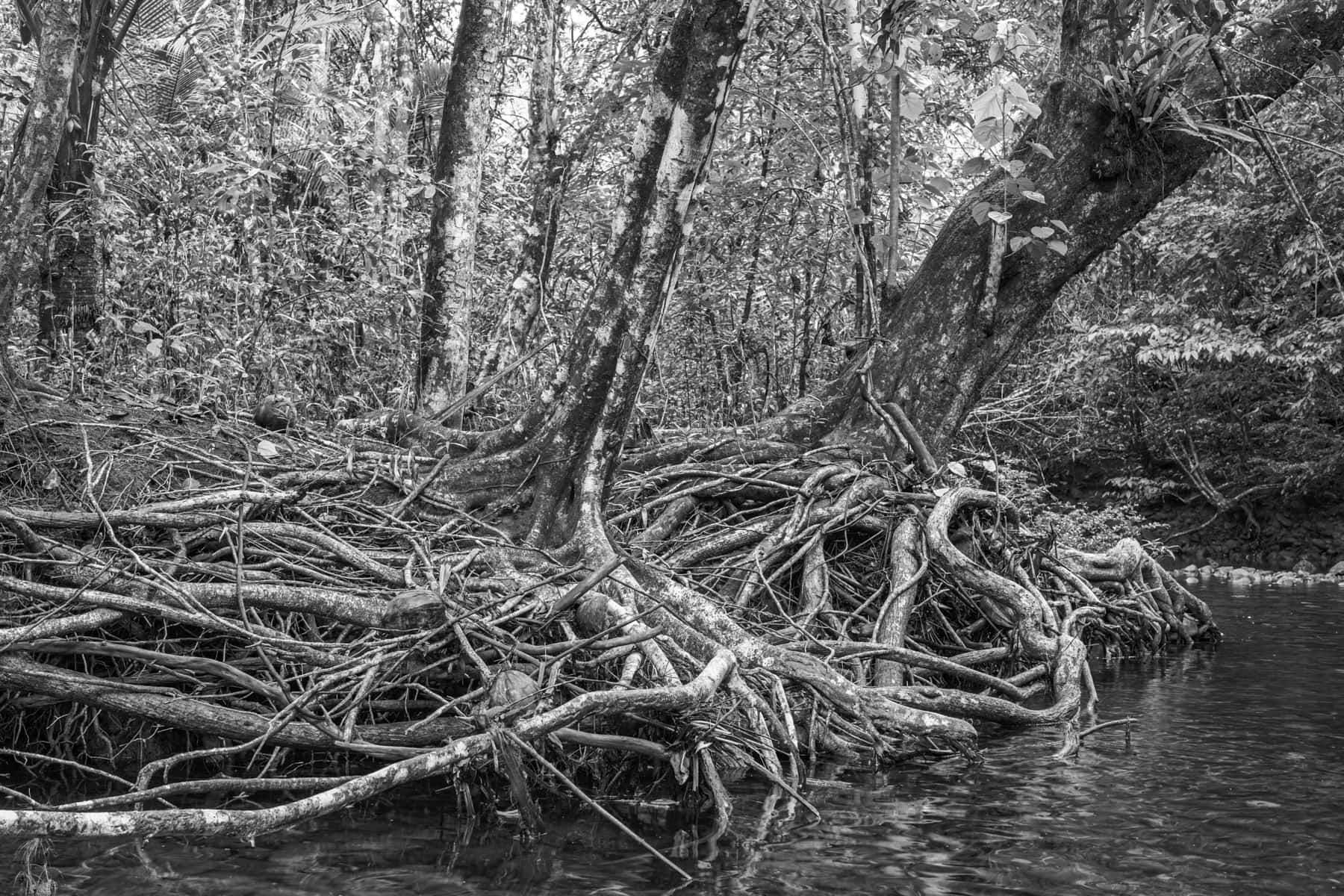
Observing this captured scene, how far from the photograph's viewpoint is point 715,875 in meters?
3.29

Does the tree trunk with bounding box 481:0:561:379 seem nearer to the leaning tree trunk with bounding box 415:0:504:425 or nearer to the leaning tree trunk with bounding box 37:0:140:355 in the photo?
the leaning tree trunk with bounding box 415:0:504:425

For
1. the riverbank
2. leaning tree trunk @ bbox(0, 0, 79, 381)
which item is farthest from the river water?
the riverbank

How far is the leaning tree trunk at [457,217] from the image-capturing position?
7.40 metres

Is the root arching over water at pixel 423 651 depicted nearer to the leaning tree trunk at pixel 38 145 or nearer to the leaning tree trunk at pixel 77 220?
the leaning tree trunk at pixel 38 145

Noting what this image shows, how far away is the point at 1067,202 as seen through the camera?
725 centimetres

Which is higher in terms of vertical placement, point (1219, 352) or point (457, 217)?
point (1219, 352)

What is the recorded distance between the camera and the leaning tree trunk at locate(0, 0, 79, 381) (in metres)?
4.99

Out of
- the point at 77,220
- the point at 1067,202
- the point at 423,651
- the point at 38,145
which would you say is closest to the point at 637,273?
the point at 423,651

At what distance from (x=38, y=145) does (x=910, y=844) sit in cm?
477

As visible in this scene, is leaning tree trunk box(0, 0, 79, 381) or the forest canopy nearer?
the forest canopy

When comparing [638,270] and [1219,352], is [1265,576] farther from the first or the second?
[638,270]

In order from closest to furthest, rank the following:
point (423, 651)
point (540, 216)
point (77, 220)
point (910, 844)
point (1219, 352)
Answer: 1. point (910, 844)
2. point (423, 651)
3. point (77, 220)
4. point (540, 216)
5. point (1219, 352)

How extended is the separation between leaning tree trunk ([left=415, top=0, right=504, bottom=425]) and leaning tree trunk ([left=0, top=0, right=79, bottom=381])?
2593 mm

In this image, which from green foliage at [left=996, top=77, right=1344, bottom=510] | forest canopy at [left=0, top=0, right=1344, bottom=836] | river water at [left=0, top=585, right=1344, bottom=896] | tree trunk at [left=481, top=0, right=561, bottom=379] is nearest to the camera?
river water at [left=0, top=585, right=1344, bottom=896]
